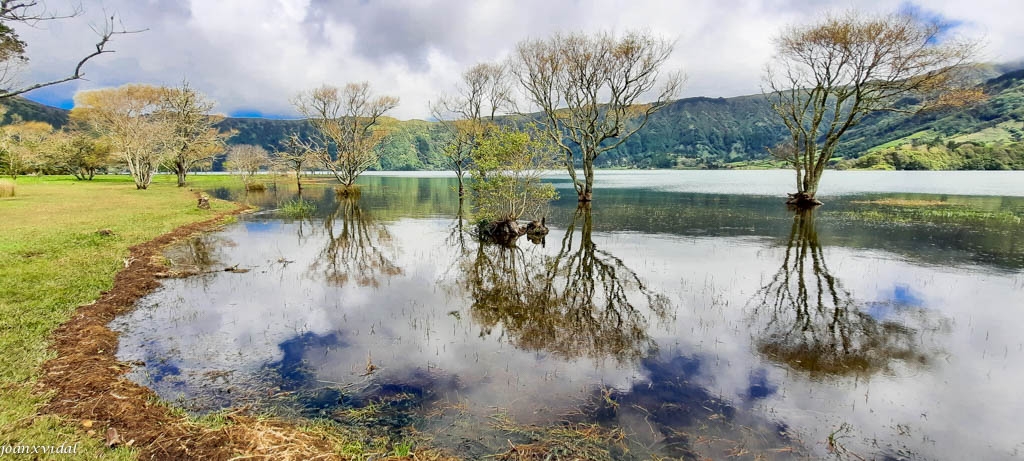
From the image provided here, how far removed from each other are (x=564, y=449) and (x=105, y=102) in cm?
9506

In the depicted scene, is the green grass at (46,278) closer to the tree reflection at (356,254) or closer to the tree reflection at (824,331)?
the tree reflection at (356,254)

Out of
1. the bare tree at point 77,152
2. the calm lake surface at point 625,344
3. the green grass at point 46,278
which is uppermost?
the bare tree at point 77,152

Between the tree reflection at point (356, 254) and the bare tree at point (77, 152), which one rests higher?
the bare tree at point (77, 152)

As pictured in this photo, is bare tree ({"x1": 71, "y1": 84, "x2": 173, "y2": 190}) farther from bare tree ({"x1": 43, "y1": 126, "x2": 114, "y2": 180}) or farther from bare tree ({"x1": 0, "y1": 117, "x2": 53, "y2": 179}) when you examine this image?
bare tree ({"x1": 0, "y1": 117, "x2": 53, "y2": 179})

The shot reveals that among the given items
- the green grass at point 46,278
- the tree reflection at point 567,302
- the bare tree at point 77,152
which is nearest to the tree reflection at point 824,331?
the tree reflection at point 567,302

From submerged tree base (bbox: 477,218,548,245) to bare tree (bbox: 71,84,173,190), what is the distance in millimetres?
52337

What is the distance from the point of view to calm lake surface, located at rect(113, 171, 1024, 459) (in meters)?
6.67

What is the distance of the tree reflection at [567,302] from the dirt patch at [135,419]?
16.8 ft

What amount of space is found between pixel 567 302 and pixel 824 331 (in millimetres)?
6474

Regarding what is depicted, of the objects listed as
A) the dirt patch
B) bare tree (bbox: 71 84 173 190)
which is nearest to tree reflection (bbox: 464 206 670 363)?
the dirt patch

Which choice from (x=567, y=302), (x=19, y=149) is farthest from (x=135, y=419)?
(x=19, y=149)

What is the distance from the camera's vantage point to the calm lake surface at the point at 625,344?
6672mm

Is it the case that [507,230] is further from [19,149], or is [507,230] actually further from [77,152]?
[77,152]

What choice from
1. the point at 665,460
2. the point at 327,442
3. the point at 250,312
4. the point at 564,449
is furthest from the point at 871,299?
the point at 250,312
